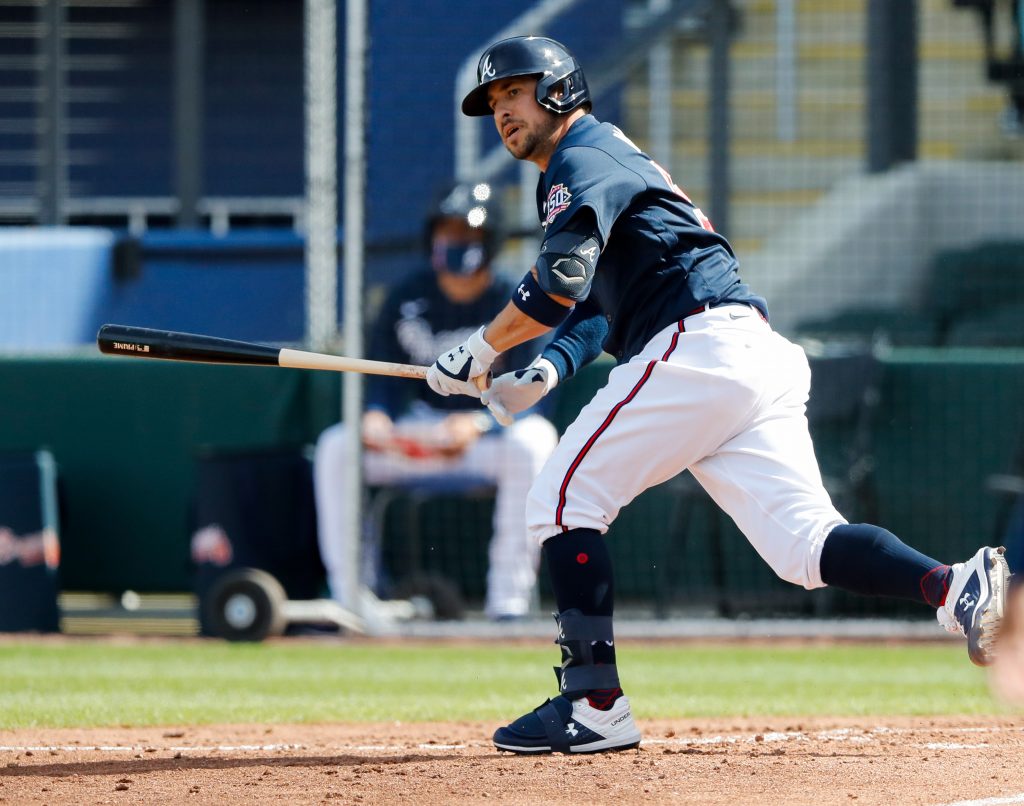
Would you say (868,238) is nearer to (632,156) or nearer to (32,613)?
(32,613)

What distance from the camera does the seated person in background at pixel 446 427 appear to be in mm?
7652

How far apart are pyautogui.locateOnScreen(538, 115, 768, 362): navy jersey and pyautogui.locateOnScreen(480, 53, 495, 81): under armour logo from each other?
248 mm

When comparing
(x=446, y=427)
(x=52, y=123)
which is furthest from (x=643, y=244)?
(x=52, y=123)

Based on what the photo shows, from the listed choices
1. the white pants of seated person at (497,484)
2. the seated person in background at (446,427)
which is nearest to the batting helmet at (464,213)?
the seated person in background at (446,427)

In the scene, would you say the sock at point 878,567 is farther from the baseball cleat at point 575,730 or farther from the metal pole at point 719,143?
the metal pole at point 719,143

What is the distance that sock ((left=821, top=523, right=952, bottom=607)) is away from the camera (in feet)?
12.6

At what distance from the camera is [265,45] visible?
1530 centimetres

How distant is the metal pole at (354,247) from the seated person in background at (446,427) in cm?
9

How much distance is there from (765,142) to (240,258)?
3451 mm

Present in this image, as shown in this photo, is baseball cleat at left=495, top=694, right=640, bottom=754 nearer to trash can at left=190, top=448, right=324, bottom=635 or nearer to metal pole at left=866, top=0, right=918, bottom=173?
trash can at left=190, top=448, right=324, bottom=635

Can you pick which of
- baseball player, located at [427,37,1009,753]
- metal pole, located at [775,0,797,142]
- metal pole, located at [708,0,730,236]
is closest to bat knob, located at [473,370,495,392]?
baseball player, located at [427,37,1009,753]

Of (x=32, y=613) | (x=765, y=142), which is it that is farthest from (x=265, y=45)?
(x=32, y=613)

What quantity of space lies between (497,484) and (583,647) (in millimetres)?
3847

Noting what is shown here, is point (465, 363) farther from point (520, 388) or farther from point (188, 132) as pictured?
point (188, 132)
